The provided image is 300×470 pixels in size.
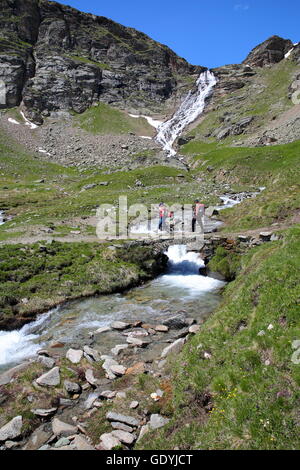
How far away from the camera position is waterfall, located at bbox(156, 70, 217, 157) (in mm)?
135625

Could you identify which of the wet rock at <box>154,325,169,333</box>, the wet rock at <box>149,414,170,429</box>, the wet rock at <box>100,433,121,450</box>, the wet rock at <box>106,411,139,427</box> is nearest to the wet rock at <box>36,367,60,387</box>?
the wet rock at <box>106,411,139,427</box>

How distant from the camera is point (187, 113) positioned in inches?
6083

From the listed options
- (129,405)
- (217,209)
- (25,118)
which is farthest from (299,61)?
(129,405)

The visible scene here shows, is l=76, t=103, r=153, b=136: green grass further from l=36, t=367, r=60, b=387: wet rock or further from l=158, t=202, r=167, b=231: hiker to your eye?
l=36, t=367, r=60, b=387: wet rock

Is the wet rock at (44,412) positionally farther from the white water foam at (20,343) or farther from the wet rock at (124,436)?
the white water foam at (20,343)

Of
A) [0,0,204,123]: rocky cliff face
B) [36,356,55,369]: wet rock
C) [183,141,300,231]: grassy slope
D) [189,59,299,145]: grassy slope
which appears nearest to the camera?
[36,356,55,369]: wet rock

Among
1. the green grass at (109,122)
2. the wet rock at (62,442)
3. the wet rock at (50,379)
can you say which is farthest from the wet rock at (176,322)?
the green grass at (109,122)

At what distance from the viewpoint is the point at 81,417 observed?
400 inches

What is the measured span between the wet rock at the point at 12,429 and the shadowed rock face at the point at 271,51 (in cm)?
21100

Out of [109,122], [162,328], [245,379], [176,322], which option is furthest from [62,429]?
[109,122]

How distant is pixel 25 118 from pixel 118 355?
14597 centimetres

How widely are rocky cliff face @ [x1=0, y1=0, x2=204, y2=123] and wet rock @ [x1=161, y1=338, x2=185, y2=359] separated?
144982 millimetres

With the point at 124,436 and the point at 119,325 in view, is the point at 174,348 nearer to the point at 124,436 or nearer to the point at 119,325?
the point at 119,325
